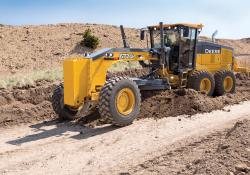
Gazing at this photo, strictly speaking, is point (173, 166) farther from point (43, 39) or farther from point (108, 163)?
point (43, 39)

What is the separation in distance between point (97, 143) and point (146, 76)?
4056mm

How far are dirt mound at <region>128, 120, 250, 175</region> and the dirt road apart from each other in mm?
386

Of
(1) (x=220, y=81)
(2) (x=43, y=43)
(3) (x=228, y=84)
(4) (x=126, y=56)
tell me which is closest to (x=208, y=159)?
(4) (x=126, y=56)

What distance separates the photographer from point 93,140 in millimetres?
8641

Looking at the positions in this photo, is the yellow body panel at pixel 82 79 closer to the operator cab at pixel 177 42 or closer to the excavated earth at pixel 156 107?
the excavated earth at pixel 156 107

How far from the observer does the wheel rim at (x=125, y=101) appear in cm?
Answer: 962

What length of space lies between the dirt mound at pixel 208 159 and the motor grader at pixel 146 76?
2.53 metres

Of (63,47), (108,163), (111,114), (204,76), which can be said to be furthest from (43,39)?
(108,163)

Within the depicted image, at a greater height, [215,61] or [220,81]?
[215,61]

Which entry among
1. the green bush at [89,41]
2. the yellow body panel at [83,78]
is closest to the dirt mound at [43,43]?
the green bush at [89,41]

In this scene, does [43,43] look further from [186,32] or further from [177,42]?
[186,32]

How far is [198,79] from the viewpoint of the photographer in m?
12.4

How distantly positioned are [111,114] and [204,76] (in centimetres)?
428

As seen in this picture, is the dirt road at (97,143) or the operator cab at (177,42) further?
the operator cab at (177,42)
